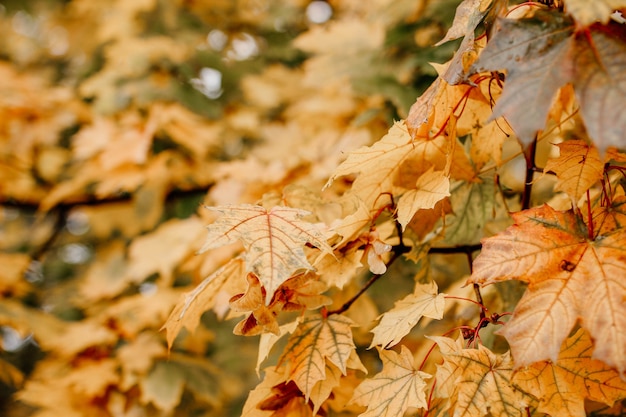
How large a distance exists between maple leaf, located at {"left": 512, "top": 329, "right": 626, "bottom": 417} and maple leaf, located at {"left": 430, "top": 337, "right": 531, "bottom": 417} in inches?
0.9

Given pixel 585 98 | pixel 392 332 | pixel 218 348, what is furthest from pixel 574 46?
pixel 218 348

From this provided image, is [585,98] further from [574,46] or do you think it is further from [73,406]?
[73,406]

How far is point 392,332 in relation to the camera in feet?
3.06

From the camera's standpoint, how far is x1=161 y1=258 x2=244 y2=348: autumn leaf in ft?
3.33

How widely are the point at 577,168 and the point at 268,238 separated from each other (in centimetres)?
53

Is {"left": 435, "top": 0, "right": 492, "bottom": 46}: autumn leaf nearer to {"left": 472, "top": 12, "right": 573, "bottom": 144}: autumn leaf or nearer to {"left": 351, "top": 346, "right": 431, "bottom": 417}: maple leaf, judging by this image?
{"left": 472, "top": 12, "right": 573, "bottom": 144}: autumn leaf

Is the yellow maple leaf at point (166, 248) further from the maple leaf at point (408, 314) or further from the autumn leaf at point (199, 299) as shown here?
the maple leaf at point (408, 314)

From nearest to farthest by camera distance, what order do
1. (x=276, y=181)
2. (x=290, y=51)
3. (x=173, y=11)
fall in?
1. (x=276, y=181)
2. (x=173, y=11)
3. (x=290, y=51)

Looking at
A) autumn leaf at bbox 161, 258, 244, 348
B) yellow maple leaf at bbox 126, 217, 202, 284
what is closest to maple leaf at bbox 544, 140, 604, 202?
autumn leaf at bbox 161, 258, 244, 348

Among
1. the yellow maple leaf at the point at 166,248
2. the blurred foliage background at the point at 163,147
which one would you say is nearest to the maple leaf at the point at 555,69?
the blurred foliage background at the point at 163,147

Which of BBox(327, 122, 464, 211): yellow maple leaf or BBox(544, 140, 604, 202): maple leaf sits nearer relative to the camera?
BBox(544, 140, 604, 202): maple leaf

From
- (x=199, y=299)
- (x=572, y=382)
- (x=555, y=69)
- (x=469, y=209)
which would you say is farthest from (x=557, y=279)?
(x=199, y=299)

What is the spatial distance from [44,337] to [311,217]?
155 cm

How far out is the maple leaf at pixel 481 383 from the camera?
860 mm
